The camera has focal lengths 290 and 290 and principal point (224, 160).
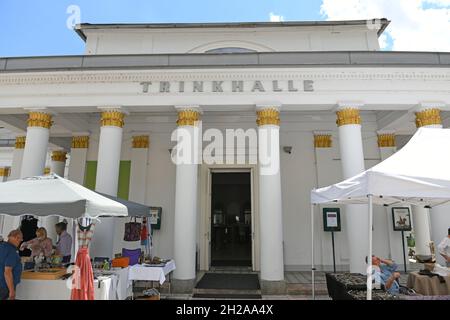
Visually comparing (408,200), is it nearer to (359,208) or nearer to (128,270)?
(359,208)

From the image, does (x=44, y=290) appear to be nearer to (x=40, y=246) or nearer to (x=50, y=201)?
(x=50, y=201)

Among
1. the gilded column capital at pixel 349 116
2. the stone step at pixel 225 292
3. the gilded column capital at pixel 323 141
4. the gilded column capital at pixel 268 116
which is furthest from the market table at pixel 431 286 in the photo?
the gilded column capital at pixel 323 141

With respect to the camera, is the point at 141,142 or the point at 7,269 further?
the point at 141,142

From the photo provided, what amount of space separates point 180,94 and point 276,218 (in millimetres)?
4544

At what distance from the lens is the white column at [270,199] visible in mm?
7789

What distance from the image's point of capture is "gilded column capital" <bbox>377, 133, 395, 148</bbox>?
36.4ft

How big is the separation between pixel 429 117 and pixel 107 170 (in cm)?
948

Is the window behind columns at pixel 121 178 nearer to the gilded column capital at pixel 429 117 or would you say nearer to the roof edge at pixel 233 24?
the roof edge at pixel 233 24

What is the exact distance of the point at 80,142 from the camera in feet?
38.1

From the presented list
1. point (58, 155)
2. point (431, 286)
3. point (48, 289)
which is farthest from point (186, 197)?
point (58, 155)

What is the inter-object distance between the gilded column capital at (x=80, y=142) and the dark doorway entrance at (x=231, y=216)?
5285 millimetres
